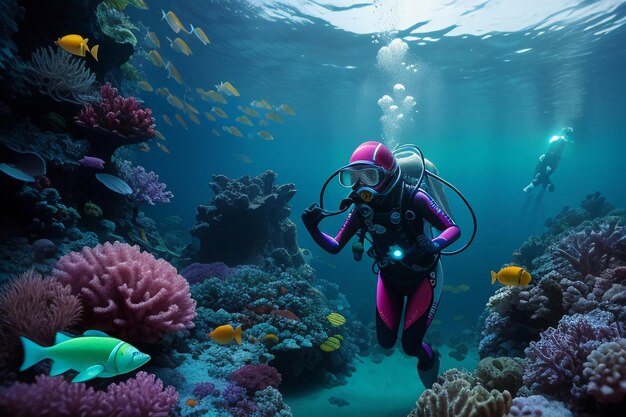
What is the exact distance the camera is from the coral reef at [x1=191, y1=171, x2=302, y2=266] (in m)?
10.7

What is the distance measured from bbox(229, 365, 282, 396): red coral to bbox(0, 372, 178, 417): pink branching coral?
155cm

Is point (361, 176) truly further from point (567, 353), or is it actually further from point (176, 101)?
point (176, 101)

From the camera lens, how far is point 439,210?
163 inches

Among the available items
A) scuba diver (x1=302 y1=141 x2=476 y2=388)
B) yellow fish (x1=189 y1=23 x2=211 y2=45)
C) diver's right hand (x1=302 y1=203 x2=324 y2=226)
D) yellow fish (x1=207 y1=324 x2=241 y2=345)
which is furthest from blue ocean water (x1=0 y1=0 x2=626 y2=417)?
diver's right hand (x1=302 y1=203 x2=324 y2=226)

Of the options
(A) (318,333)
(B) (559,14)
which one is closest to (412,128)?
(B) (559,14)

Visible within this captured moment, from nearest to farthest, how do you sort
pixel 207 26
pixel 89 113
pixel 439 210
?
pixel 439 210 < pixel 89 113 < pixel 207 26

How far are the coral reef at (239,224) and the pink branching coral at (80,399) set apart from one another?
311 inches

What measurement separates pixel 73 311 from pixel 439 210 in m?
4.28

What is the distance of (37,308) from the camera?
3.01 m

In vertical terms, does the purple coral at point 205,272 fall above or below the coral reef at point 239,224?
below

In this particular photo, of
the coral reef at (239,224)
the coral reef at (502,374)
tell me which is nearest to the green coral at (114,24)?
the coral reef at (239,224)

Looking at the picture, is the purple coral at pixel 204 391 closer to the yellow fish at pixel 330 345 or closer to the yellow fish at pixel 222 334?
the yellow fish at pixel 222 334

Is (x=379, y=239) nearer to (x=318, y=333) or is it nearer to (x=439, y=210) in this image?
(x=439, y=210)

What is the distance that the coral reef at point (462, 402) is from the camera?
10.2 feet
